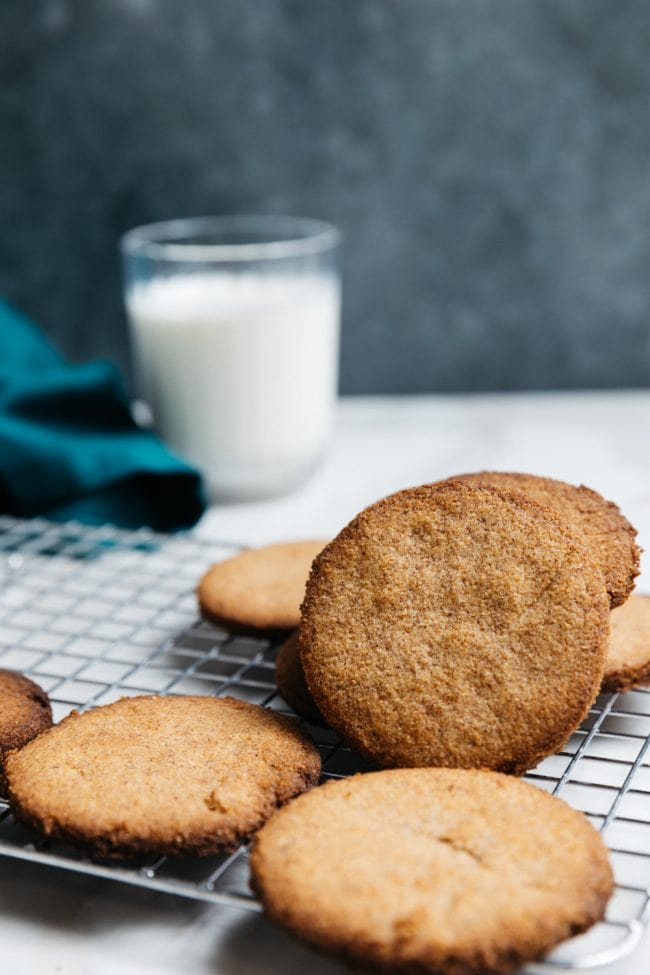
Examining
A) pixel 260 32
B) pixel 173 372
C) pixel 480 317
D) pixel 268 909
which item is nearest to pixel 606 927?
pixel 268 909

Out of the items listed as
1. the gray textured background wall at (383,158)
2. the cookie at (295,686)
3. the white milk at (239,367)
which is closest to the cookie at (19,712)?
the cookie at (295,686)

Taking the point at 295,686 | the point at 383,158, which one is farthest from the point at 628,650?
the point at 383,158

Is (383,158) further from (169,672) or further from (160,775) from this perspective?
(160,775)

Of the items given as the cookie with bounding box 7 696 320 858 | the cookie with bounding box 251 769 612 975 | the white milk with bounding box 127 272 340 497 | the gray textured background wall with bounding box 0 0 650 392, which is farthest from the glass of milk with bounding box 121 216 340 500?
the cookie with bounding box 251 769 612 975

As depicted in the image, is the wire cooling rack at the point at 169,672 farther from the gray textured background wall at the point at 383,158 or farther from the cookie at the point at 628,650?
the gray textured background wall at the point at 383,158

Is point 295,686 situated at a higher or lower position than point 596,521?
lower
